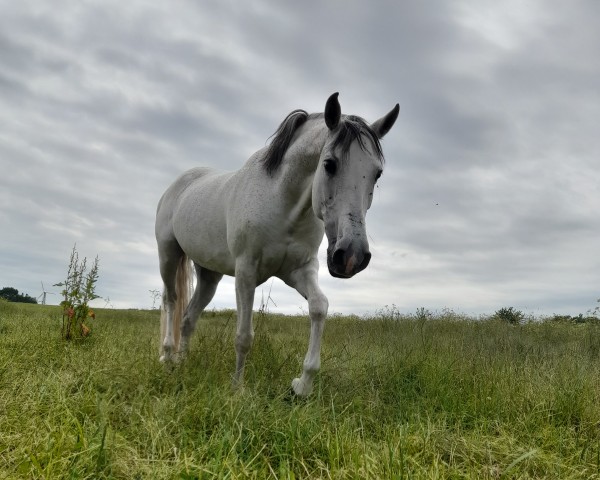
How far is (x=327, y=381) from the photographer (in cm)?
421

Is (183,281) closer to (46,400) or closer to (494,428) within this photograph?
(46,400)

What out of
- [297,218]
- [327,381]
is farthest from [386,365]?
[297,218]

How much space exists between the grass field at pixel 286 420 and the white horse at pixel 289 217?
0.66 meters

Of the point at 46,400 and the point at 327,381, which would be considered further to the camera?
the point at 327,381

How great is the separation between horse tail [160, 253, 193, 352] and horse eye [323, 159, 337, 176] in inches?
138

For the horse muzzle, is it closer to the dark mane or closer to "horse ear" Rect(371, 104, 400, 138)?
"horse ear" Rect(371, 104, 400, 138)

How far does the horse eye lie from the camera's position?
3.35m


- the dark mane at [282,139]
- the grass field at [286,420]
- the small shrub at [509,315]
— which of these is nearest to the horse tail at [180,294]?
the grass field at [286,420]

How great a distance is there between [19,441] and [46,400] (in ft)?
2.45

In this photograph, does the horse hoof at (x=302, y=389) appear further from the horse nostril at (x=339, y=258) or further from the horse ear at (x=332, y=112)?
the horse ear at (x=332, y=112)

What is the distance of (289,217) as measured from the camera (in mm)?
4000

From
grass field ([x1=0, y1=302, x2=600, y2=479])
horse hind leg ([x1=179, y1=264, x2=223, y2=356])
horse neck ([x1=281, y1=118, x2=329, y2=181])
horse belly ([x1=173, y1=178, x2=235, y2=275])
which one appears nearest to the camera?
grass field ([x1=0, y1=302, x2=600, y2=479])

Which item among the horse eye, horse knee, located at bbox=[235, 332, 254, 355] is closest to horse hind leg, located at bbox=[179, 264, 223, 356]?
horse knee, located at bbox=[235, 332, 254, 355]

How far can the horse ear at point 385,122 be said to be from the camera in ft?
12.3
